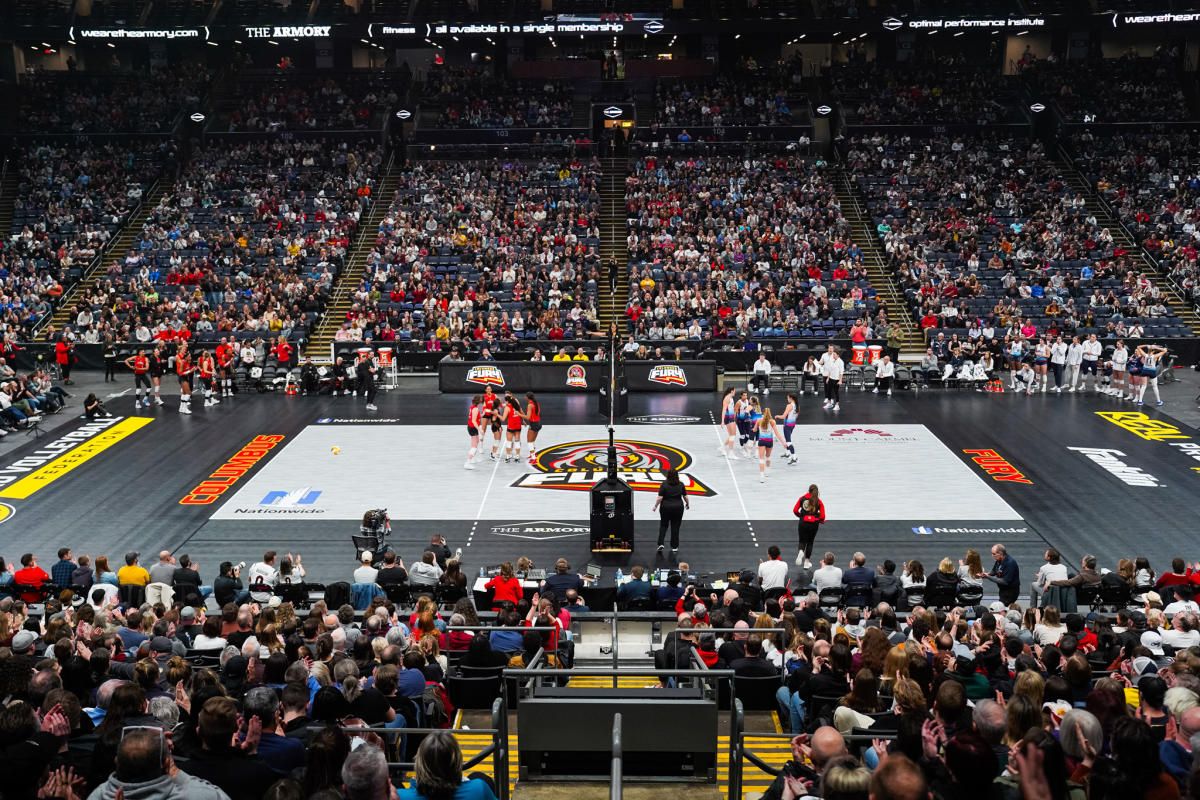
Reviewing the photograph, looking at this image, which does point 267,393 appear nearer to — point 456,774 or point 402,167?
point 402,167

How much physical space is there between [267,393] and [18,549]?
13.4 meters

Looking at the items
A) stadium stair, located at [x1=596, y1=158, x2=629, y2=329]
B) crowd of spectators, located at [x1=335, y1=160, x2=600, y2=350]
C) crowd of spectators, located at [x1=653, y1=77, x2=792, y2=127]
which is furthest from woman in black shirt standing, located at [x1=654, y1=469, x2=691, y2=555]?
crowd of spectators, located at [x1=653, y1=77, x2=792, y2=127]

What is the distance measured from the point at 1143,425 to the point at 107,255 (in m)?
34.2

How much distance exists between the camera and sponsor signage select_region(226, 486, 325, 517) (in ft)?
67.2

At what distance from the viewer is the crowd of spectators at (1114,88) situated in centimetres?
4709

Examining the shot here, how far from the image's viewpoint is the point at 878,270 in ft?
132

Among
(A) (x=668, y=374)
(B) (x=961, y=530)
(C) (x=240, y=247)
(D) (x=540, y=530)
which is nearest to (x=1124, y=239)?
(A) (x=668, y=374)

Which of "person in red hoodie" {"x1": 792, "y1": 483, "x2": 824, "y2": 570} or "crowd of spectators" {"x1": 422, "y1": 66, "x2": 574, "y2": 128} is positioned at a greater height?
"crowd of spectators" {"x1": 422, "y1": 66, "x2": 574, "y2": 128}

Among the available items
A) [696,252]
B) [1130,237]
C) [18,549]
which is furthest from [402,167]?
[18,549]

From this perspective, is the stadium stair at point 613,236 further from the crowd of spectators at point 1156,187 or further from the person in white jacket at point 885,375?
the crowd of spectators at point 1156,187

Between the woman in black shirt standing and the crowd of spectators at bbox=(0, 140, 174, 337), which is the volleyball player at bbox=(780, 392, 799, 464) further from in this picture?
the crowd of spectators at bbox=(0, 140, 174, 337)

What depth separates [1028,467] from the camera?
2311 centimetres

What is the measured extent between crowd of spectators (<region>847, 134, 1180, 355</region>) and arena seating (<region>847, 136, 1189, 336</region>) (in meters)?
0.04

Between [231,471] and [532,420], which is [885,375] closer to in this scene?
[532,420]
